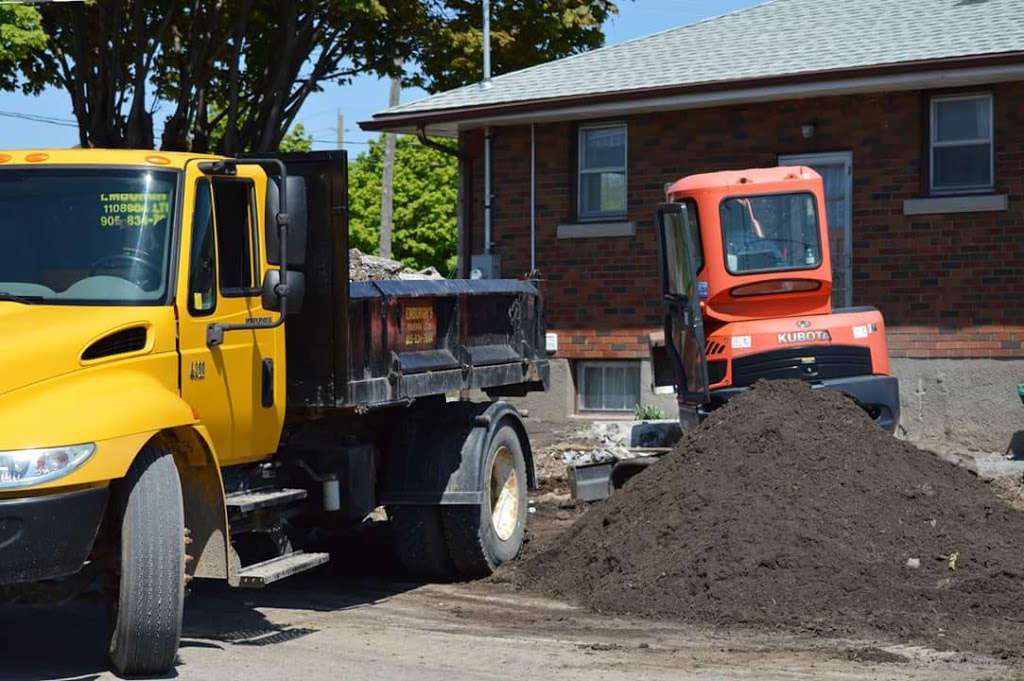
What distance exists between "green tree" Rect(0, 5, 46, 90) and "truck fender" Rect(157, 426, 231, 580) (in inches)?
596

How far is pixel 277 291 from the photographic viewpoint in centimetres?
817

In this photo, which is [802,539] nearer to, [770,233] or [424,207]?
[770,233]

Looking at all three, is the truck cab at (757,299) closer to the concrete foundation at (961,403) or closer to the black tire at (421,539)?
the black tire at (421,539)

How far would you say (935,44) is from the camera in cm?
1691

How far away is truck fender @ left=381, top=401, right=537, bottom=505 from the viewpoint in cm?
1039

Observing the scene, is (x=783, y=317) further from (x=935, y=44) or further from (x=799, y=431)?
(x=935, y=44)

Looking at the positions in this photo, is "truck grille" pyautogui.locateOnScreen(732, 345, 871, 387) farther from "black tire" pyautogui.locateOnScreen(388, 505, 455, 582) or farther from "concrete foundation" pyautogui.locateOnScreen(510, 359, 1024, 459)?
"concrete foundation" pyautogui.locateOnScreen(510, 359, 1024, 459)

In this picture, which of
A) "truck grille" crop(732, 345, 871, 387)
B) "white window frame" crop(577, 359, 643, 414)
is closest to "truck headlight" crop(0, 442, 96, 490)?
"truck grille" crop(732, 345, 871, 387)

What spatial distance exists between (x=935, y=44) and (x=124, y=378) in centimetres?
1193

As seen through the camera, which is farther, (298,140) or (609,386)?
(298,140)

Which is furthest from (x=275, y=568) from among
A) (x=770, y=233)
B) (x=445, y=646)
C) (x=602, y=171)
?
(x=602, y=171)

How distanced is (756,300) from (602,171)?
6.70 m

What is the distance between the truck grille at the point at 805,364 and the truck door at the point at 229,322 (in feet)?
15.9

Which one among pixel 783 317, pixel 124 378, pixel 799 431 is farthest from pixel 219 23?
pixel 124 378
